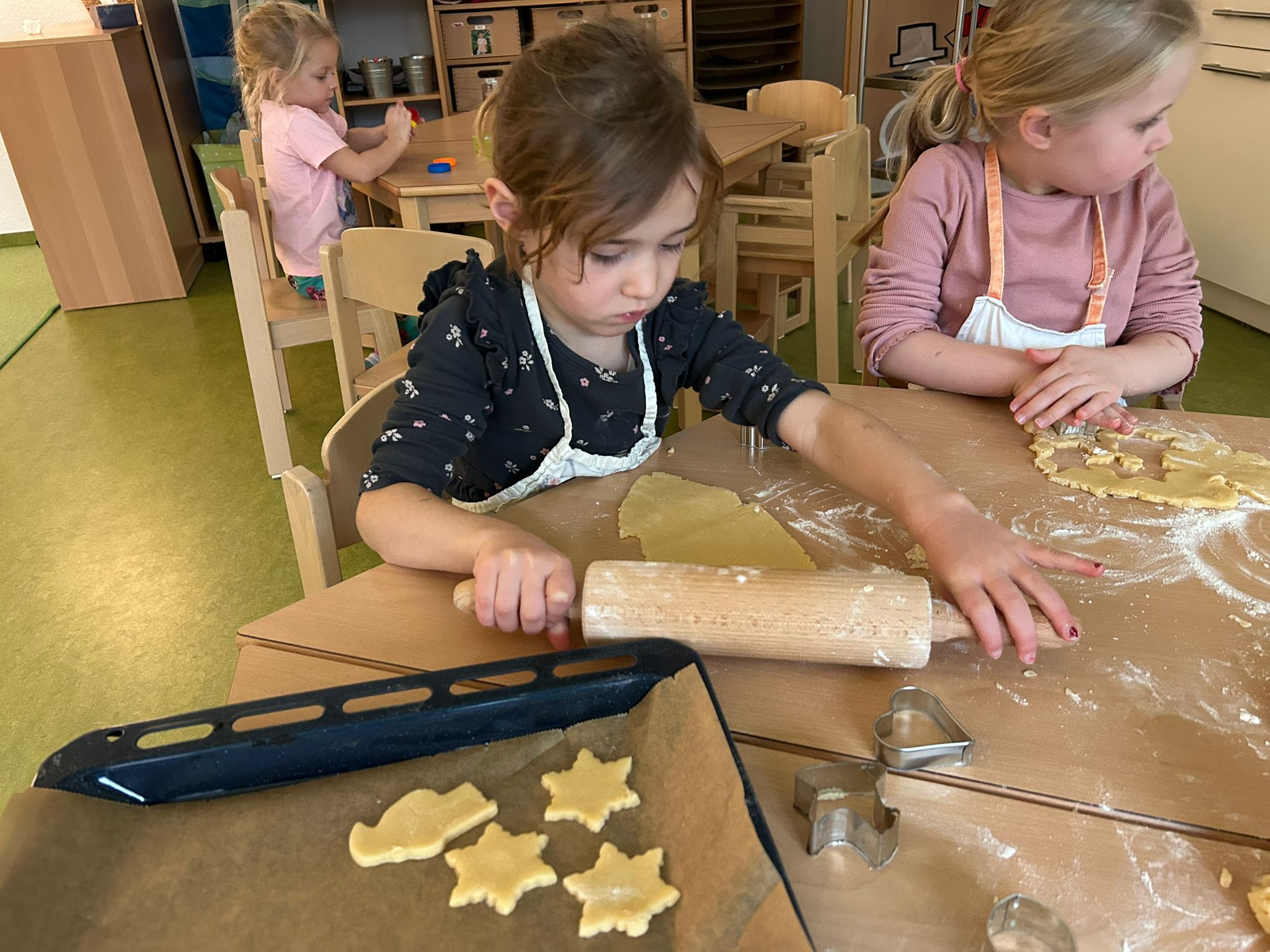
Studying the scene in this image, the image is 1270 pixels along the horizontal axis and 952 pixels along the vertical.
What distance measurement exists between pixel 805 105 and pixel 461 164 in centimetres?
144

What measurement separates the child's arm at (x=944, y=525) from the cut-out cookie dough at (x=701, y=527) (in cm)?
11

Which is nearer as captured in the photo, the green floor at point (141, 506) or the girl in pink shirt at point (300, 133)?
the green floor at point (141, 506)

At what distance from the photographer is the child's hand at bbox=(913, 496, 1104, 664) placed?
71cm

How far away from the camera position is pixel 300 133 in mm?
2602

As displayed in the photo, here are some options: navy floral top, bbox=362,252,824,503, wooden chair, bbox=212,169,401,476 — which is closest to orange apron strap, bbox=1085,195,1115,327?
navy floral top, bbox=362,252,824,503

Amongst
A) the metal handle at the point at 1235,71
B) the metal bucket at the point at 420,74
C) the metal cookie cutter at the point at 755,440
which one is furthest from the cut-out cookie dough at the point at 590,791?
the metal bucket at the point at 420,74

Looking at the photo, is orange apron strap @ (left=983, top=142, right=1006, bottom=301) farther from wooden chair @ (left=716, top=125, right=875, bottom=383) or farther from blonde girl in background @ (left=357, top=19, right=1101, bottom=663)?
wooden chair @ (left=716, top=125, right=875, bottom=383)

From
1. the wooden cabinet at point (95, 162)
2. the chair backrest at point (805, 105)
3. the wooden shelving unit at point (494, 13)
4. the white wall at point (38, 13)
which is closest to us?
the chair backrest at point (805, 105)

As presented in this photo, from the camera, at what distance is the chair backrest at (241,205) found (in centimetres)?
213

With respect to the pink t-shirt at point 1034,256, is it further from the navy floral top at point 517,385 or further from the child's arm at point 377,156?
the child's arm at point 377,156

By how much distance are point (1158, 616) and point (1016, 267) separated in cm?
75

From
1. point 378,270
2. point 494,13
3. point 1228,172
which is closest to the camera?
point 378,270

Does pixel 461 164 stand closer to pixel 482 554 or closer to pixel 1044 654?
pixel 482 554

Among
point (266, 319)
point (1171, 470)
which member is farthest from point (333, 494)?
point (266, 319)
